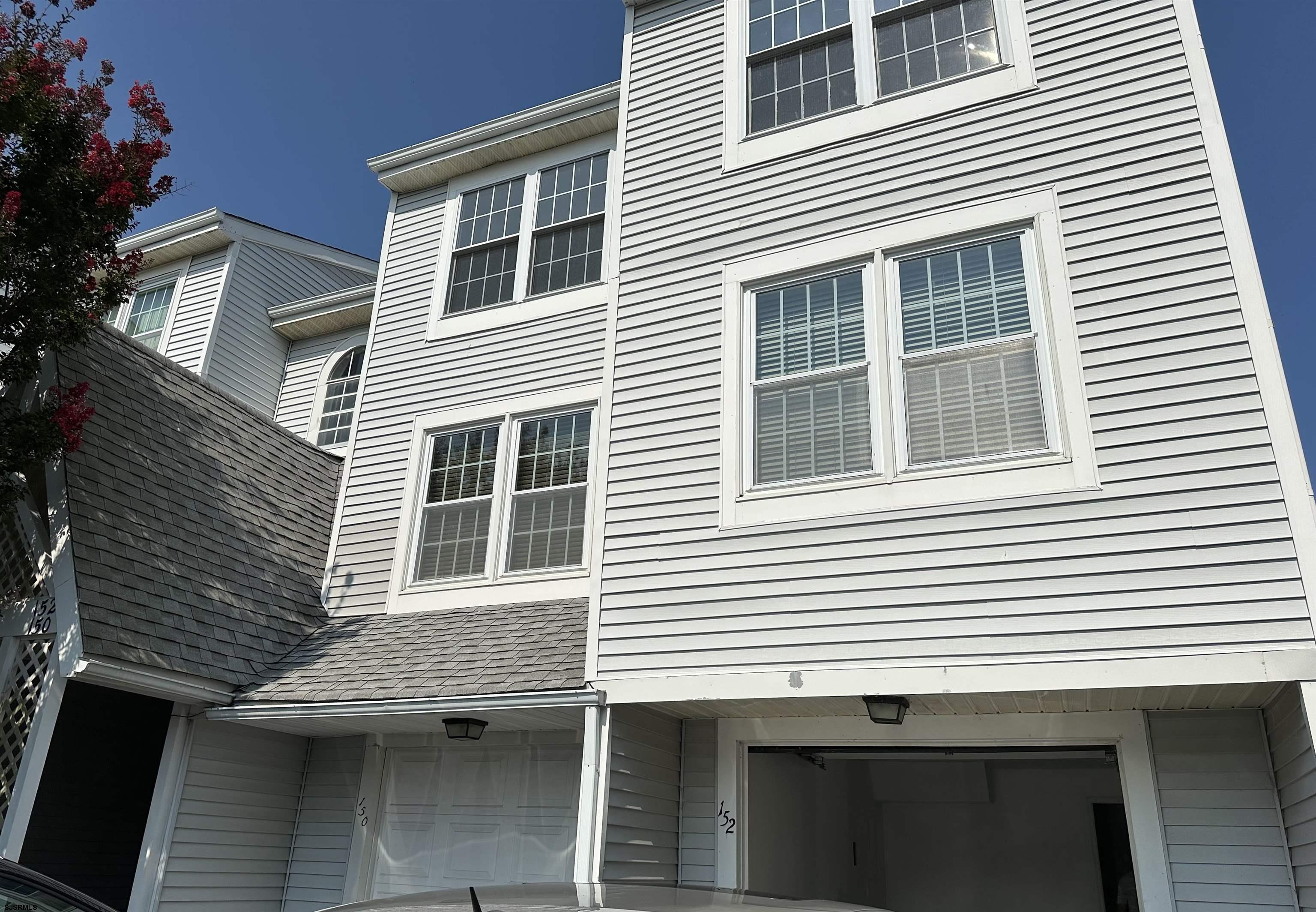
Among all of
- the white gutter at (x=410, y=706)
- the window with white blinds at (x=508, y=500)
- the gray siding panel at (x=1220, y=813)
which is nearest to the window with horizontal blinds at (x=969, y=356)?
the gray siding panel at (x=1220, y=813)

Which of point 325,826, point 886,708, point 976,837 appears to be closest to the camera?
point 886,708

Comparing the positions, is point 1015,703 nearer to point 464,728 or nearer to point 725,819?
point 725,819

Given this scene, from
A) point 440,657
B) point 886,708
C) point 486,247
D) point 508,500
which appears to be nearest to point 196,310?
point 486,247

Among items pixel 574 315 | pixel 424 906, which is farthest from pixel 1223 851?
pixel 574 315

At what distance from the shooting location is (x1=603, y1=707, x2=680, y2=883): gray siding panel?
603 cm

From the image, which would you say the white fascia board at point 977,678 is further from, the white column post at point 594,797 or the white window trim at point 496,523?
the white window trim at point 496,523

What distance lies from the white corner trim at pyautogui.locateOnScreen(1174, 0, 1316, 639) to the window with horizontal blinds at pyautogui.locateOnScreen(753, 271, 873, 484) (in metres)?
2.13

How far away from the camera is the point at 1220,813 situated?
533cm

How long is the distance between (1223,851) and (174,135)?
9.12 m

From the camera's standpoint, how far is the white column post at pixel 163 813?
7105mm

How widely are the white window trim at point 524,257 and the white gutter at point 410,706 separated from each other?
13.0 ft

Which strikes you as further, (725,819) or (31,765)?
(725,819)

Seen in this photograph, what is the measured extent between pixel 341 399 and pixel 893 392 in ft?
29.3

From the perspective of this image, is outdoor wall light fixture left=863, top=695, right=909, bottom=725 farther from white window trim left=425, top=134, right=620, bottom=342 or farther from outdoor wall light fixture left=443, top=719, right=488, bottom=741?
white window trim left=425, top=134, right=620, bottom=342
